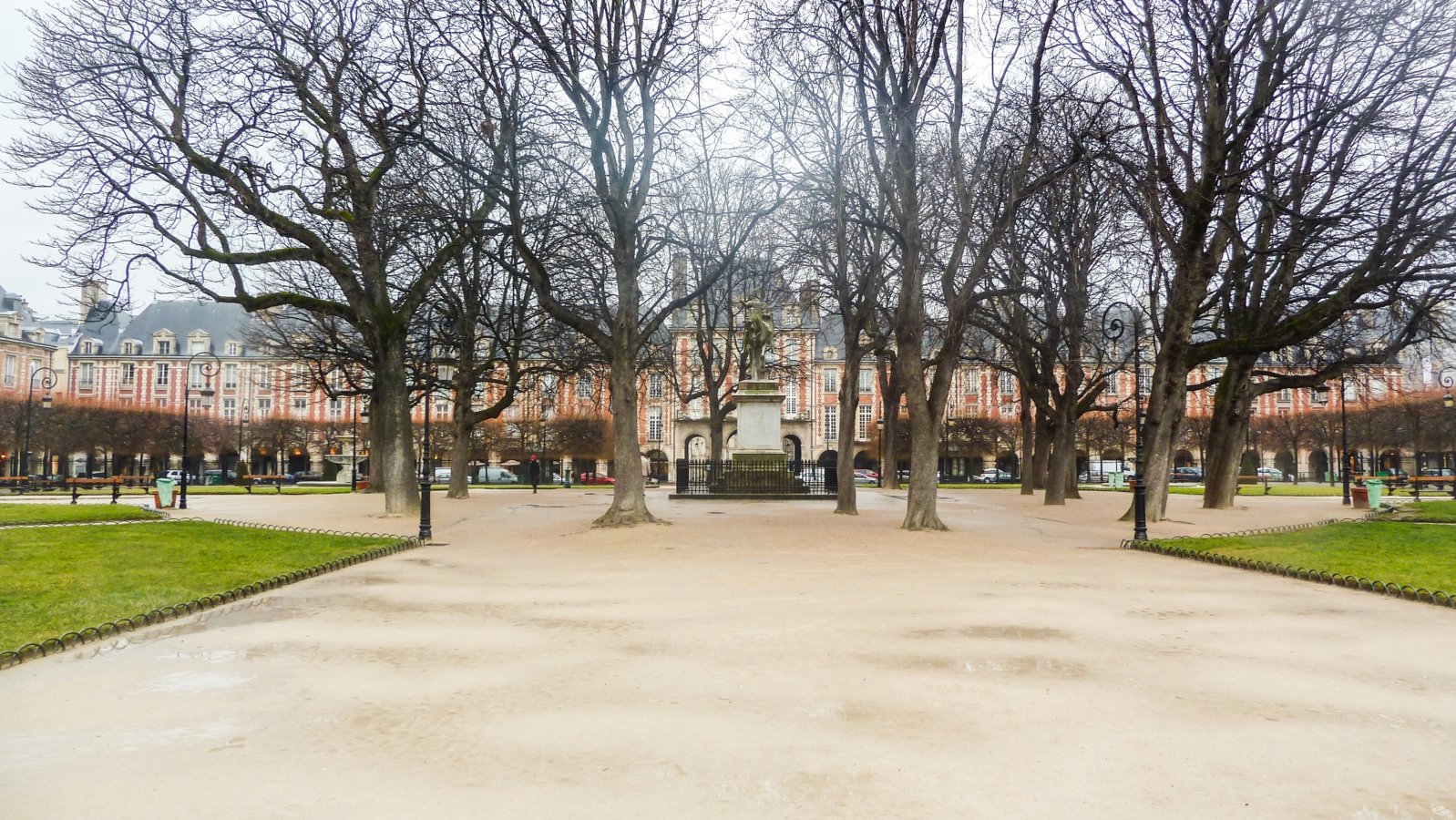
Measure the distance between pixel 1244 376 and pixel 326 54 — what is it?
26.1m

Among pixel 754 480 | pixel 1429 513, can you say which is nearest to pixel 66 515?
pixel 754 480

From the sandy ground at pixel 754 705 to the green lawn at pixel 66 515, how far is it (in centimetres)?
1113

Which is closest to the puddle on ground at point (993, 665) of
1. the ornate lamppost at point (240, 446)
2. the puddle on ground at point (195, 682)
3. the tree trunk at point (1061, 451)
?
the puddle on ground at point (195, 682)

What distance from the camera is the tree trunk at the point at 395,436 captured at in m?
21.2

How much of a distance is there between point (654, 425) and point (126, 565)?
7365 cm

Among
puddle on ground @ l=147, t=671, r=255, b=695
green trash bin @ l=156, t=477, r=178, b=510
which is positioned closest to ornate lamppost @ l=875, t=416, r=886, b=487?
green trash bin @ l=156, t=477, r=178, b=510

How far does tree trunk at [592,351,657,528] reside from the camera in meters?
19.4

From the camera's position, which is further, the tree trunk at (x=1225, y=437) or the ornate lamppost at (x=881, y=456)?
the ornate lamppost at (x=881, y=456)

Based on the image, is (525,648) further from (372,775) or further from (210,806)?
(210,806)

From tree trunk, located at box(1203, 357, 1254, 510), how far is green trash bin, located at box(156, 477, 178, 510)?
3200 cm

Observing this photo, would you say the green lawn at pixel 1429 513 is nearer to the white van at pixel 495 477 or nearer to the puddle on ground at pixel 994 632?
the puddle on ground at pixel 994 632

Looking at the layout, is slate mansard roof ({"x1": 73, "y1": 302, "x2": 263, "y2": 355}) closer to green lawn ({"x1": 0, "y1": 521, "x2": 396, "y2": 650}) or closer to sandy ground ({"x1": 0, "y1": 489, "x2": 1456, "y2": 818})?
green lawn ({"x1": 0, "y1": 521, "x2": 396, "y2": 650})

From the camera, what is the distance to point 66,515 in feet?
60.6

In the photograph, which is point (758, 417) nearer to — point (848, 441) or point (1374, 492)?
point (848, 441)
